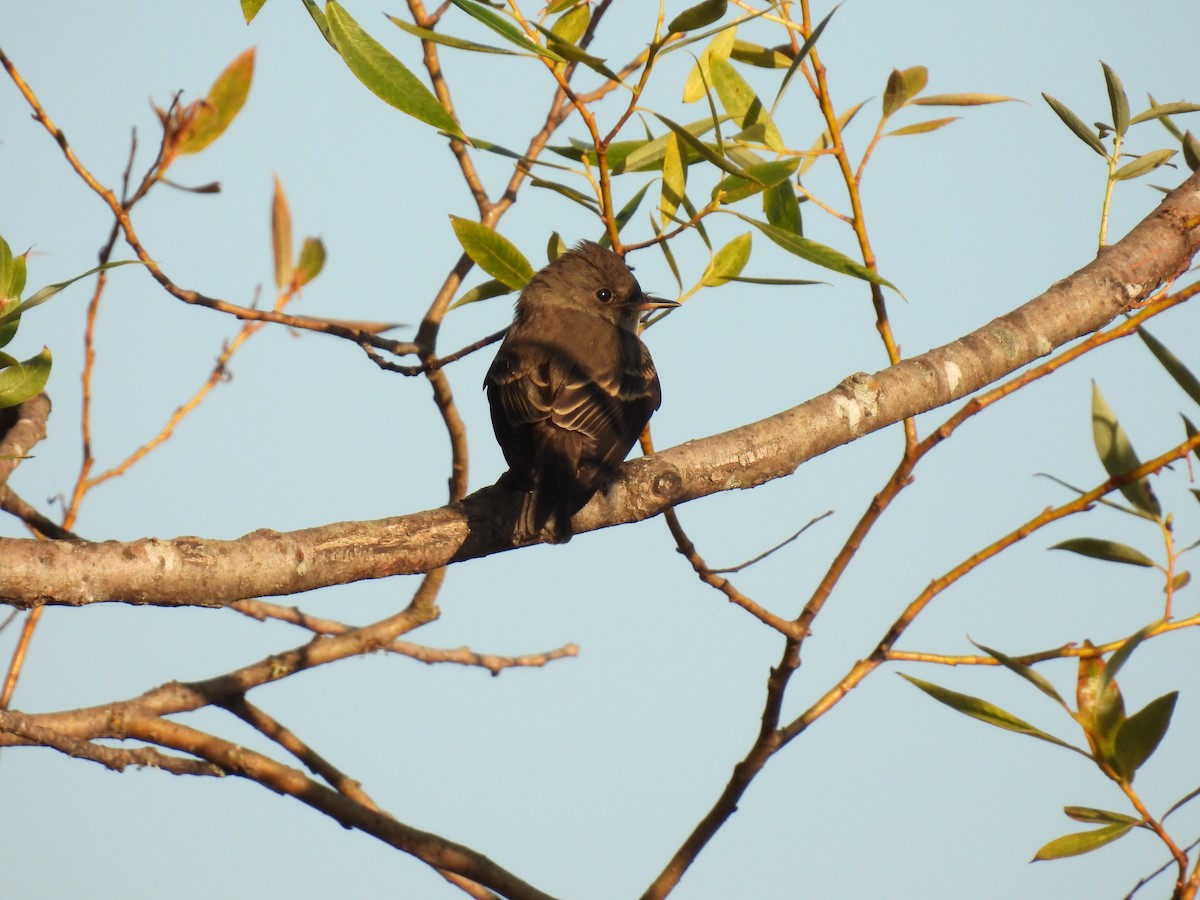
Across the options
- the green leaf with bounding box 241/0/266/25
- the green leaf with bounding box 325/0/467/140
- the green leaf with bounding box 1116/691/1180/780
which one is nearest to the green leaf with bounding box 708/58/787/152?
the green leaf with bounding box 325/0/467/140

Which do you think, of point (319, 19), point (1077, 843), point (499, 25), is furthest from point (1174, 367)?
point (319, 19)

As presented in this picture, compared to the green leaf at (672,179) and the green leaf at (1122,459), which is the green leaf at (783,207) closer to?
the green leaf at (672,179)

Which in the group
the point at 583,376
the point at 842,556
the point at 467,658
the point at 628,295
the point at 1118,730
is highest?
the point at 628,295

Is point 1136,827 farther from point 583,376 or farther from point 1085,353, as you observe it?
point 583,376

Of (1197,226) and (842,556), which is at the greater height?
(1197,226)

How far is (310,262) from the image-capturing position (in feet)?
15.8

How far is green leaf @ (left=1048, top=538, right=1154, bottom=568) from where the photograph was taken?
2.96 meters

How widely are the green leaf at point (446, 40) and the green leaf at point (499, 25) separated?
3.4 inches

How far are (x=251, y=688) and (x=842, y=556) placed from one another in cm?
226

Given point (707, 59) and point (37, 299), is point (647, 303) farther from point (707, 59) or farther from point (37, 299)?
point (37, 299)

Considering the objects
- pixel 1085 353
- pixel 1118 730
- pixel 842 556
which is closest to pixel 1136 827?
pixel 1118 730

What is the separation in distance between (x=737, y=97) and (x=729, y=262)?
51 centimetres

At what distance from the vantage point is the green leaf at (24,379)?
288 centimetres

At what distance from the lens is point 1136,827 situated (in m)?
2.78
